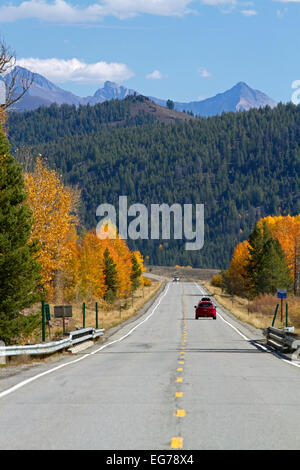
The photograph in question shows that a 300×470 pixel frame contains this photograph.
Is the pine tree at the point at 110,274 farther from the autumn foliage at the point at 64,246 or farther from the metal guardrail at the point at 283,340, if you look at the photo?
the metal guardrail at the point at 283,340

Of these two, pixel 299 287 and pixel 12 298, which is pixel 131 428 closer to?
pixel 12 298

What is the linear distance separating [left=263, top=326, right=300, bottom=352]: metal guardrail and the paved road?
A: 448 cm

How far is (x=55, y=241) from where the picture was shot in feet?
129

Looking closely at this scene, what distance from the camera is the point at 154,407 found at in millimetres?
9664

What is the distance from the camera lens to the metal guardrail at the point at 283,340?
21.5m

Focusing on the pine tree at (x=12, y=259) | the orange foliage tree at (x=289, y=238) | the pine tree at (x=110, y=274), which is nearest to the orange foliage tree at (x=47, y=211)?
the pine tree at (x=12, y=259)

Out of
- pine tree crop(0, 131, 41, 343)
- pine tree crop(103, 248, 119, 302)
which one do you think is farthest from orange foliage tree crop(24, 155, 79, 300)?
pine tree crop(103, 248, 119, 302)

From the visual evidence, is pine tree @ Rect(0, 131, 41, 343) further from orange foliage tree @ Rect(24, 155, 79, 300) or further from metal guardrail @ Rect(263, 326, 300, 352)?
orange foliage tree @ Rect(24, 155, 79, 300)

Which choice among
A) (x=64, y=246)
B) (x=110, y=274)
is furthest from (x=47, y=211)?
(x=110, y=274)

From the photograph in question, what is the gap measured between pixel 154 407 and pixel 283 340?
46.0 ft

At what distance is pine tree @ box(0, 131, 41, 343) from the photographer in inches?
934

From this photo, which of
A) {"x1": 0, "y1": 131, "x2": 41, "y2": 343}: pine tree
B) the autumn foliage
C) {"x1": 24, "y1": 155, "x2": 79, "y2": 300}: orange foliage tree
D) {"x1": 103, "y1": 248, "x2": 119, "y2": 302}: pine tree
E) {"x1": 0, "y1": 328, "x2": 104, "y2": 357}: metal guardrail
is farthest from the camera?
{"x1": 103, "y1": 248, "x2": 119, "y2": 302}: pine tree
